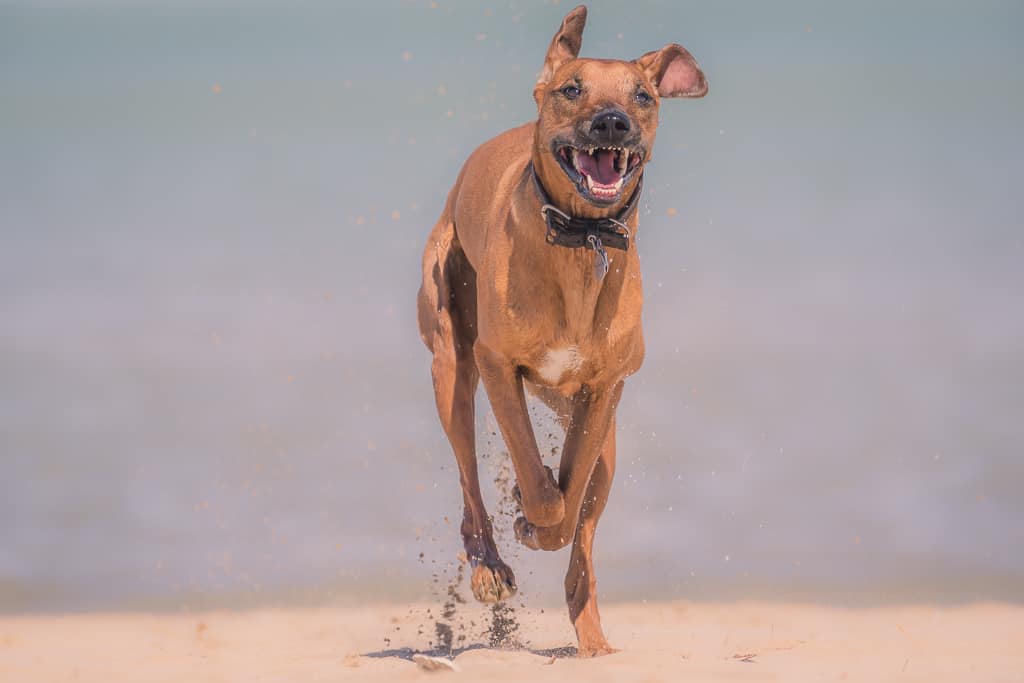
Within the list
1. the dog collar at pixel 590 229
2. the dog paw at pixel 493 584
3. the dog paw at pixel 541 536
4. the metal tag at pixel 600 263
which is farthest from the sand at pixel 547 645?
the dog collar at pixel 590 229

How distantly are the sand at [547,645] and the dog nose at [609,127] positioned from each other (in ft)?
7.23

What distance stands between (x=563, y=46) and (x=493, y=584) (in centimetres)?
245

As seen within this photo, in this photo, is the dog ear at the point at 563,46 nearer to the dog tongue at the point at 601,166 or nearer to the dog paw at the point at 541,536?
the dog tongue at the point at 601,166

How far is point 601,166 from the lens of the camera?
5699mm

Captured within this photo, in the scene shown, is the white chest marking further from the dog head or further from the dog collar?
the dog head

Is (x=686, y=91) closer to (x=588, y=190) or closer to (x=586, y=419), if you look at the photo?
(x=588, y=190)

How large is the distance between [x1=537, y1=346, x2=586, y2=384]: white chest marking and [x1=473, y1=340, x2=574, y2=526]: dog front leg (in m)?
0.16

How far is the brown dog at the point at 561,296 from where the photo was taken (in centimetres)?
579

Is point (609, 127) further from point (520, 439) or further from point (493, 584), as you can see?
point (493, 584)

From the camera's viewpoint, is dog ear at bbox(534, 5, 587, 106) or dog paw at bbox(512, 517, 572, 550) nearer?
dog ear at bbox(534, 5, 587, 106)

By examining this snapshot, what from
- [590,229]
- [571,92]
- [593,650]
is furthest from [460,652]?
[571,92]

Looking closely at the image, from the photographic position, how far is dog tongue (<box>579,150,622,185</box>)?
5.68 meters

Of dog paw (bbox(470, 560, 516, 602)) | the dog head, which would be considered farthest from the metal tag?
dog paw (bbox(470, 560, 516, 602))

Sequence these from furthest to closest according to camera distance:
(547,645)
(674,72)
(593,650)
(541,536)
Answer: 1. (547,645)
2. (593,650)
3. (541,536)
4. (674,72)
